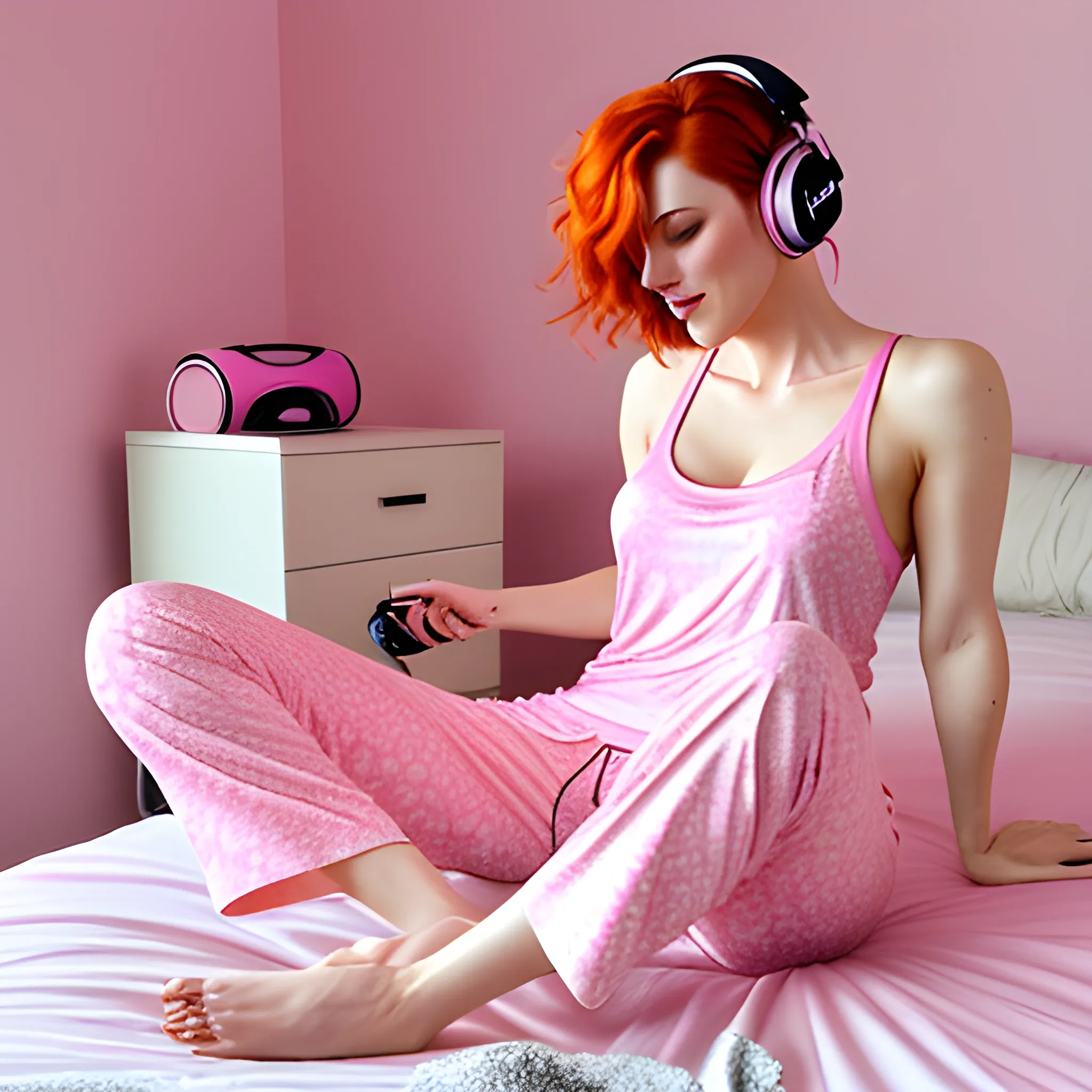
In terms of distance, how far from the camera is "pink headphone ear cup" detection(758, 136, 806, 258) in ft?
3.28

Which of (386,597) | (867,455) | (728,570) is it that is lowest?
(386,597)

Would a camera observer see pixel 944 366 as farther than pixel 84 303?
No

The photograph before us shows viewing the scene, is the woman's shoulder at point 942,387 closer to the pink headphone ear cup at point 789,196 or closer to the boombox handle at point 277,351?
the pink headphone ear cup at point 789,196

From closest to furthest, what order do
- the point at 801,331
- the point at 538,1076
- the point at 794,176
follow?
1. the point at 538,1076
2. the point at 794,176
3. the point at 801,331

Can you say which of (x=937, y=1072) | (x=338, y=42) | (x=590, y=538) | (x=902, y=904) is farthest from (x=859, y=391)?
(x=338, y=42)

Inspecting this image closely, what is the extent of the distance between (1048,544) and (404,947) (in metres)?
1.37

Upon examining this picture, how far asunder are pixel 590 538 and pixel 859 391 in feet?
4.55

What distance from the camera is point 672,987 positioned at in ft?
2.88

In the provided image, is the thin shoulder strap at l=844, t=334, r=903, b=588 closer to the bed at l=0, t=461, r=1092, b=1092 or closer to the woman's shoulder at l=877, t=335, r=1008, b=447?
the woman's shoulder at l=877, t=335, r=1008, b=447

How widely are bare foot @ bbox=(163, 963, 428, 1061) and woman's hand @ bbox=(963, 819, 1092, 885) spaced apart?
51 cm

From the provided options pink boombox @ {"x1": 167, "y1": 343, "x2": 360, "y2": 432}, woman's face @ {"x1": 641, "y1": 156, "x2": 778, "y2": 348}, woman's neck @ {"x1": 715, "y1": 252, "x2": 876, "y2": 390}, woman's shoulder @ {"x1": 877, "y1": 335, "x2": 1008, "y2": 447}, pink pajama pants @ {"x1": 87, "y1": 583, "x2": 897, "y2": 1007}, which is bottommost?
pink pajama pants @ {"x1": 87, "y1": 583, "x2": 897, "y2": 1007}

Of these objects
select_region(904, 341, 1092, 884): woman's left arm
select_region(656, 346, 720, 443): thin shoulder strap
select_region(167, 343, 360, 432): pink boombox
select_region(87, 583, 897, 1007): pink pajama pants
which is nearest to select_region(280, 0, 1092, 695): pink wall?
select_region(167, 343, 360, 432): pink boombox

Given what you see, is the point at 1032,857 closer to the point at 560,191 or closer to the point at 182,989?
the point at 182,989

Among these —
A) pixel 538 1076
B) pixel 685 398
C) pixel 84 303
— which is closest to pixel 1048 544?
pixel 685 398
